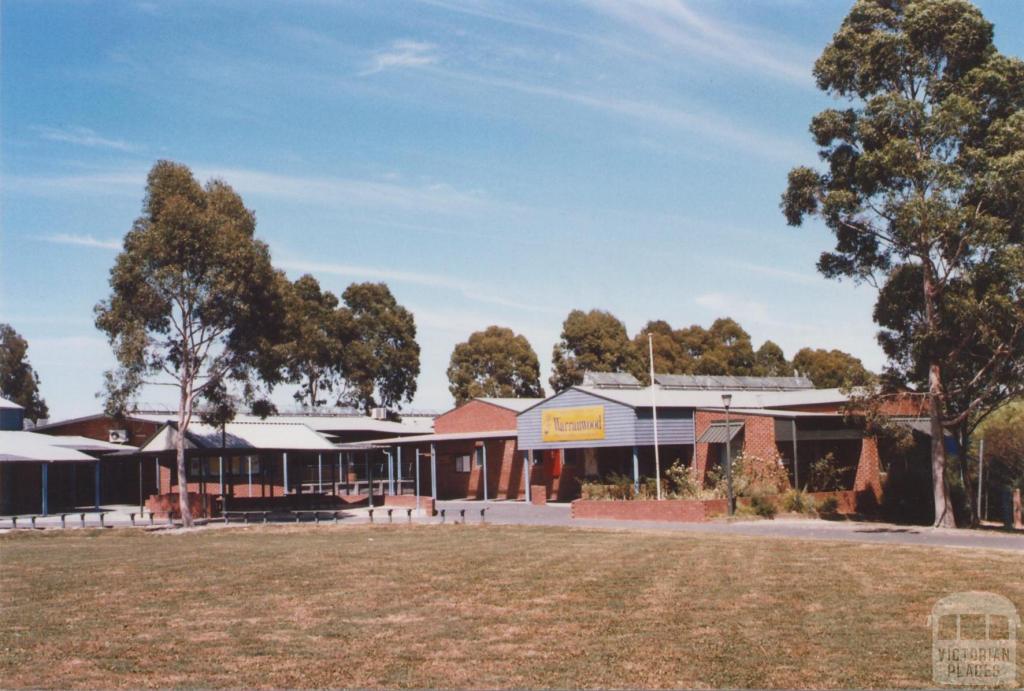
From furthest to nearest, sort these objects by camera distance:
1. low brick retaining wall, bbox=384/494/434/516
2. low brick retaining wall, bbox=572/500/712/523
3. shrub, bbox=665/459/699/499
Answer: low brick retaining wall, bbox=384/494/434/516 < shrub, bbox=665/459/699/499 < low brick retaining wall, bbox=572/500/712/523

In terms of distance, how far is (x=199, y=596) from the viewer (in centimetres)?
1428

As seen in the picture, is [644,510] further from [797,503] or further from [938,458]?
[938,458]

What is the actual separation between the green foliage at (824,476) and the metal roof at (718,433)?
3.11 metres

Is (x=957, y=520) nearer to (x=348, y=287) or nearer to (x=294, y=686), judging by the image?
(x=294, y=686)

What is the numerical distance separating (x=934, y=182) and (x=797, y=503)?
1119 centimetres

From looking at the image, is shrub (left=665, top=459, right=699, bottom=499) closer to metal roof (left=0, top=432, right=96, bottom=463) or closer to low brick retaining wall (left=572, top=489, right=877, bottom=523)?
low brick retaining wall (left=572, top=489, right=877, bottom=523)

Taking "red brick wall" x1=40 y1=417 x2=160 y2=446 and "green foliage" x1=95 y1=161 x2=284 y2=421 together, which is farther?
"red brick wall" x1=40 y1=417 x2=160 y2=446

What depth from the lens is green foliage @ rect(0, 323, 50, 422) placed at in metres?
80.1

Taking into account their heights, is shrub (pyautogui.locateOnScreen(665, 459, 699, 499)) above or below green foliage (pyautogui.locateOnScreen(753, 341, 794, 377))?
below

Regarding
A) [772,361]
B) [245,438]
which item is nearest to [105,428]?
[245,438]

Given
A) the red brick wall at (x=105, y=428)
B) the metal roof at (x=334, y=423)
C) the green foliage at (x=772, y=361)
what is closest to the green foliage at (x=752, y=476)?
the metal roof at (x=334, y=423)

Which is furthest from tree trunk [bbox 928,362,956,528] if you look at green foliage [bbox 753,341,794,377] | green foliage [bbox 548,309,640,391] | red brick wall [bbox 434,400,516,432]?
green foliage [bbox 753,341,794,377]

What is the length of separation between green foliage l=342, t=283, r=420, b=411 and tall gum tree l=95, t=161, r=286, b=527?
4436 cm

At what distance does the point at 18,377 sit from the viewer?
82625mm
